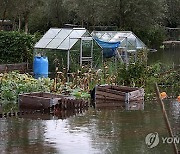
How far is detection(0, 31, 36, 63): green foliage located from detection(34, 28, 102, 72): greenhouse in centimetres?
62

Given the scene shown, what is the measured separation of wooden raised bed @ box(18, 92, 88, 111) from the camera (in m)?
17.8

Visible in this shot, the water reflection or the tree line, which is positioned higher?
the tree line

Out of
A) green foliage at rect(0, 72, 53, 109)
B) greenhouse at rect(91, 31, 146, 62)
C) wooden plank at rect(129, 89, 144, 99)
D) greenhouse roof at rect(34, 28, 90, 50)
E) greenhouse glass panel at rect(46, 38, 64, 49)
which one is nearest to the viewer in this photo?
green foliage at rect(0, 72, 53, 109)

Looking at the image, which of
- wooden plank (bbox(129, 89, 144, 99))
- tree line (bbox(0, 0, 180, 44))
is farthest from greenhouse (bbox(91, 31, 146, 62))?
tree line (bbox(0, 0, 180, 44))

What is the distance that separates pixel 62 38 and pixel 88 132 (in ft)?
50.1

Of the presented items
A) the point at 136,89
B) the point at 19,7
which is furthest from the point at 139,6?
the point at 136,89

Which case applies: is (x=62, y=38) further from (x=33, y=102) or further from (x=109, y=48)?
(x=33, y=102)

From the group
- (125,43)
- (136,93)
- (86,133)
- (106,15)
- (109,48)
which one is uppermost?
(106,15)

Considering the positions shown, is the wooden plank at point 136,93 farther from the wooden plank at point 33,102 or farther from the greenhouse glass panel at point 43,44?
the greenhouse glass panel at point 43,44

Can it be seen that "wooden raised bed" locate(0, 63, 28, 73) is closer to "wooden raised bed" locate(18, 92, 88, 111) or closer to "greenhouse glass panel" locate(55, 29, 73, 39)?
"greenhouse glass panel" locate(55, 29, 73, 39)

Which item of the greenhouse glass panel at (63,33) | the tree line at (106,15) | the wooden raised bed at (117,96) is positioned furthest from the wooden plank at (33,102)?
the tree line at (106,15)

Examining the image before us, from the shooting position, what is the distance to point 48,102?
1781 centimetres

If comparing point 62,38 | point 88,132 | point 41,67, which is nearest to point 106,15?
point 62,38

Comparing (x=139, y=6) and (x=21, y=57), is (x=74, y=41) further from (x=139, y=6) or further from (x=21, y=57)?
(x=139, y=6)
